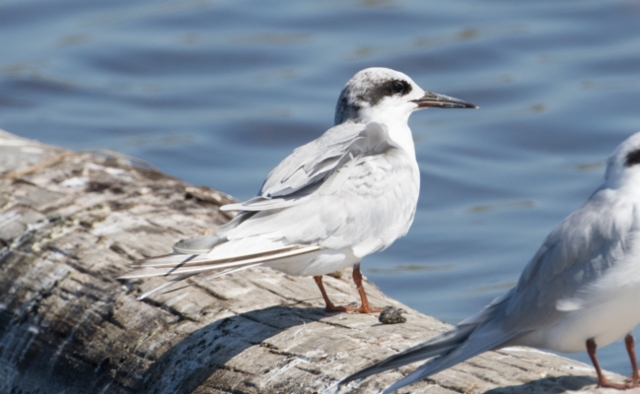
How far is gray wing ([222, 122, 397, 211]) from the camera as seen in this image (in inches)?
189

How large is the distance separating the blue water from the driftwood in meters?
3.70

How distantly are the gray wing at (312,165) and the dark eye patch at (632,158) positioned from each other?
1550 mm

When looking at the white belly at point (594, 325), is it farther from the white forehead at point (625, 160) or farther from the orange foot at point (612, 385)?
the white forehead at point (625, 160)

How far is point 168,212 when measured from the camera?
5625 millimetres

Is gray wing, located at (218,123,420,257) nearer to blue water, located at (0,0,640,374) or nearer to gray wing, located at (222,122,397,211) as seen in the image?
gray wing, located at (222,122,397,211)

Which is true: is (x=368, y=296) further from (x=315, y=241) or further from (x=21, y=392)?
(x=21, y=392)

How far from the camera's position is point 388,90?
611 cm

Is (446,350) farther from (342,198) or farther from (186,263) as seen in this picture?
(342,198)

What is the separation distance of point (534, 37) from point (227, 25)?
4132mm

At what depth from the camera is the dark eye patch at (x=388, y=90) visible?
6023mm

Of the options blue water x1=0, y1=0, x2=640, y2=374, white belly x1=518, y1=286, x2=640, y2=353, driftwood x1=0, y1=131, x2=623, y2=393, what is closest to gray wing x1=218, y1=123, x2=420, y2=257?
driftwood x1=0, y1=131, x2=623, y2=393

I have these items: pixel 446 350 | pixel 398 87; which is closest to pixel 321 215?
pixel 446 350

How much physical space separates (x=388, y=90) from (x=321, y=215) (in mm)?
1523

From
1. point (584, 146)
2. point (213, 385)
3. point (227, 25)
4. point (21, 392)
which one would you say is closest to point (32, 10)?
point (227, 25)
